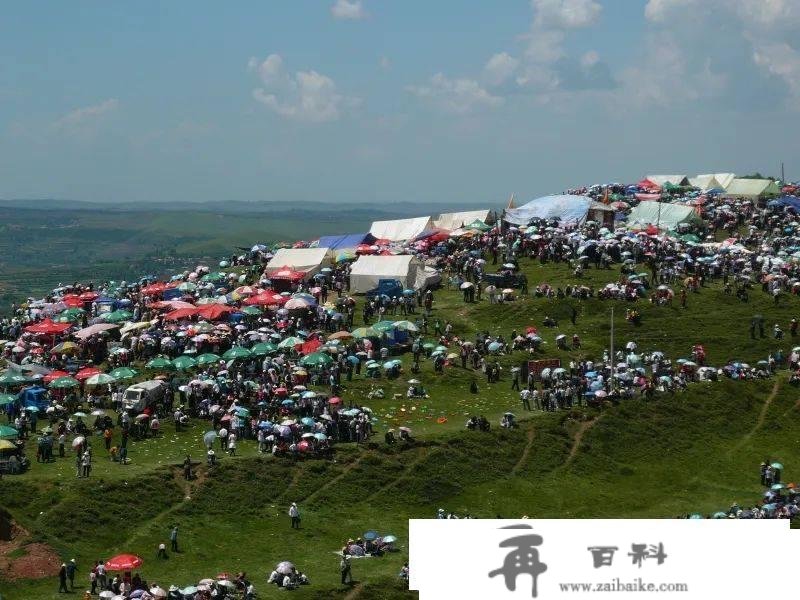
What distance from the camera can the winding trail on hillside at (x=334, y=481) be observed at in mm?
55156

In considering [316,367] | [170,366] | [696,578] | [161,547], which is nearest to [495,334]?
[316,367]

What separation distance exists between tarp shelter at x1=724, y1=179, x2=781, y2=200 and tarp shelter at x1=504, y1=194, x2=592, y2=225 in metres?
23.7

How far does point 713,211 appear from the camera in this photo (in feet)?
350

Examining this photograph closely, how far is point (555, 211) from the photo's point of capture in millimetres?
103812

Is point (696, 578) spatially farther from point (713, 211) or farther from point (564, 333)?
point (713, 211)

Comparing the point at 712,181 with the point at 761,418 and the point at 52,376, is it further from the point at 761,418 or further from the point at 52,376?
the point at 52,376

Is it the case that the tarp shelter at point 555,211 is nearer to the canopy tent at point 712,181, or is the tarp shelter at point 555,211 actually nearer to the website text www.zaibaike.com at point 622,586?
the canopy tent at point 712,181

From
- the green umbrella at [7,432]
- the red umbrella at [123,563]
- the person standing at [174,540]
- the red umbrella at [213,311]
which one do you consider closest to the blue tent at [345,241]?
the red umbrella at [213,311]

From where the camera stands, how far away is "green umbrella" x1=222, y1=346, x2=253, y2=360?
67.4 m

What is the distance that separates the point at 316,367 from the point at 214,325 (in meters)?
10.5

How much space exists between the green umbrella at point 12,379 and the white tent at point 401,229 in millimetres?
46752

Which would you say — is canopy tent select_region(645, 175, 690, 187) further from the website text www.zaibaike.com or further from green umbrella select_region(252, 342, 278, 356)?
the website text www.zaibaike.com

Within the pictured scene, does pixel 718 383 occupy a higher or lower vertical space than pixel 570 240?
lower

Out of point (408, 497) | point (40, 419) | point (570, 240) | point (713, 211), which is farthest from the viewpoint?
point (713, 211)
